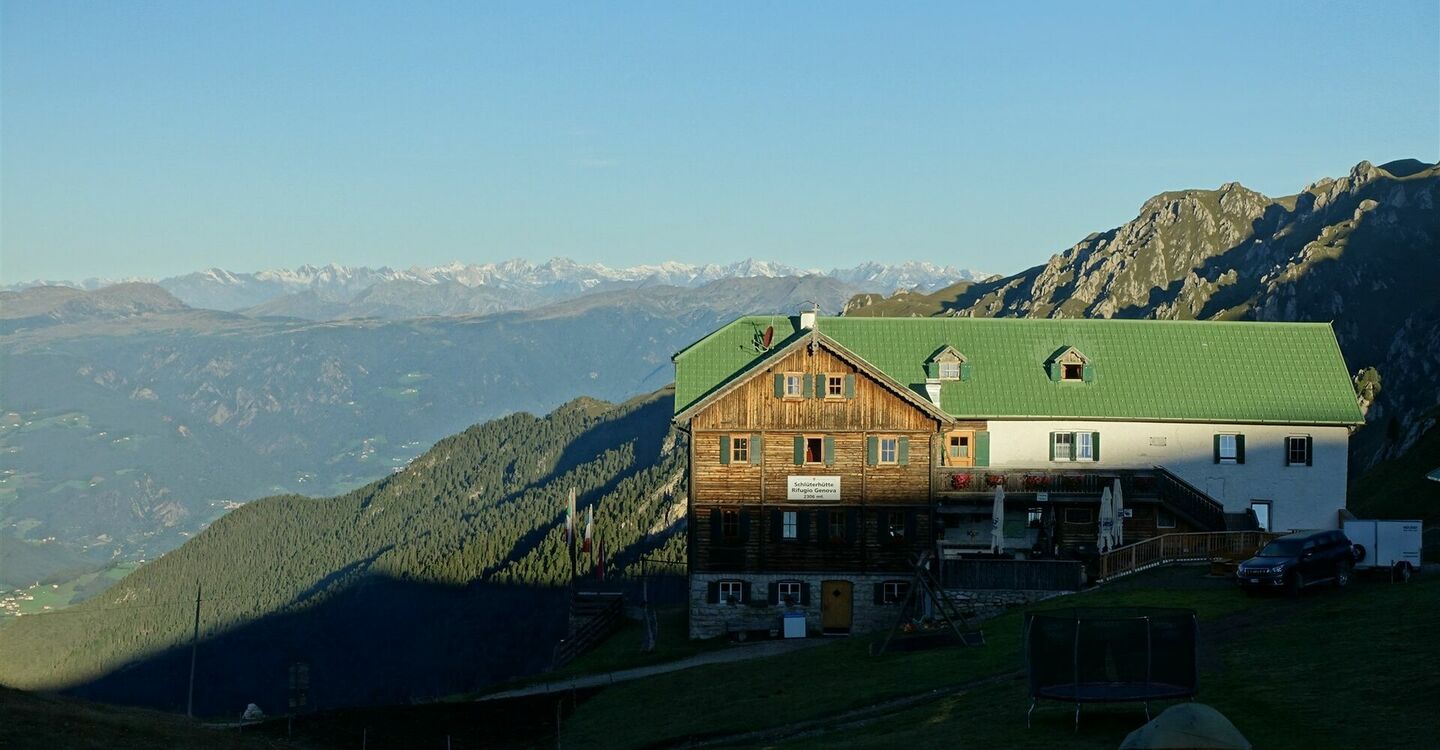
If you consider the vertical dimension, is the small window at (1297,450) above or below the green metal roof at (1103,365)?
below

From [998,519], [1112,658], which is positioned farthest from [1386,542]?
[1112,658]

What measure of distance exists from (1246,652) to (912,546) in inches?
1290

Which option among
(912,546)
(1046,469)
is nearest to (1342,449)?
(1046,469)

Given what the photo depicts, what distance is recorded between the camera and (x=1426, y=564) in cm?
6581

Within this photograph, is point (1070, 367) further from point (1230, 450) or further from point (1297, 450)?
point (1297, 450)

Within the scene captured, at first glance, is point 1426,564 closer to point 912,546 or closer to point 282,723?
point 912,546

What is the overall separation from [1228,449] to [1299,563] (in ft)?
77.7

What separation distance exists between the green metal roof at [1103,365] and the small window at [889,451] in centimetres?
344

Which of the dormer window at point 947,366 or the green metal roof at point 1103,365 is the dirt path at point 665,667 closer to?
the green metal roof at point 1103,365

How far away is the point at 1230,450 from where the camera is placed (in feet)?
264

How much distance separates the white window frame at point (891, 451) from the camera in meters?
80.2

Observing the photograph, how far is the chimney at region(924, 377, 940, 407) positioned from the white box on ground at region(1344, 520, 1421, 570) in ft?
83.2

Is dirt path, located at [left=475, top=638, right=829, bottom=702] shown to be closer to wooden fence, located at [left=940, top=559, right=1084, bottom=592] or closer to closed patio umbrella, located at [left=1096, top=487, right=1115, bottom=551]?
wooden fence, located at [left=940, top=559, right=1084, bottom=592]

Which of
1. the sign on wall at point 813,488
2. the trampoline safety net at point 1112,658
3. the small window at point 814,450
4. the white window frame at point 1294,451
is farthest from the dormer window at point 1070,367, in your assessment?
the trampoline safety net at point 1112,658
